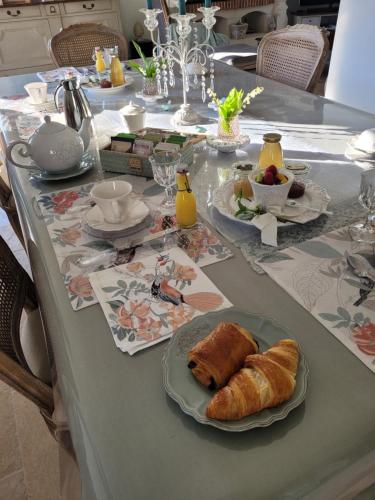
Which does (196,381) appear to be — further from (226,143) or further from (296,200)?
(226,143)

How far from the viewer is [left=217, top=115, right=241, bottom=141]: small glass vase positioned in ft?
3.89

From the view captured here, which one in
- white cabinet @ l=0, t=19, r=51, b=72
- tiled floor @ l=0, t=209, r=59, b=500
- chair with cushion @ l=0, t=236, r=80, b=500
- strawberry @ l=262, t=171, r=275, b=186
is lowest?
tiled floor @ l=0, t=209, r=59, b=500

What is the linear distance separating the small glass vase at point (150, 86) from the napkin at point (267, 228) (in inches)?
39.8

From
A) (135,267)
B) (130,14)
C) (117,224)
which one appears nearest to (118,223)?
(117,224)

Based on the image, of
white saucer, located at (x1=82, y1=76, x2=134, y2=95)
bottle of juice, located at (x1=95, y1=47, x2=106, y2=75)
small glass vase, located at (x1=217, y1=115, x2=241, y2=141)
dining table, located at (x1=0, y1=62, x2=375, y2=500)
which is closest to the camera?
dining table, located at (x1=0, y1=62, x2=375, y2=500)

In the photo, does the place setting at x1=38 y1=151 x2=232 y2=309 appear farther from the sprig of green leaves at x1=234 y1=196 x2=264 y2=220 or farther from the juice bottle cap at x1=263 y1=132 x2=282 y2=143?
the juice bottle cap at x1=263 y1=132 x2=282 y2=143

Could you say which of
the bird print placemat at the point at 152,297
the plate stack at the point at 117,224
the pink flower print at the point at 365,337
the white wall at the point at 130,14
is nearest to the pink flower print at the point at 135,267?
the bird print placemat at the point at 152,297

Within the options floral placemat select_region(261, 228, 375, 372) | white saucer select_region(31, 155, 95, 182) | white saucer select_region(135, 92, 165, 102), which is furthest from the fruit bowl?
white saucer select_region(135, 92, 165, 102)

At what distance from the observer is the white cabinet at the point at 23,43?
362 centimetres

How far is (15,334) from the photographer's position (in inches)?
36.2

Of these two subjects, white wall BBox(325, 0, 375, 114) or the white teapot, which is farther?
white wall BBox(325, 0, 375, 114)

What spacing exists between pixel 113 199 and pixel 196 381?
44 centimetres

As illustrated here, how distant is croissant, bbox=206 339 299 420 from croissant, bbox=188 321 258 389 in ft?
0.05

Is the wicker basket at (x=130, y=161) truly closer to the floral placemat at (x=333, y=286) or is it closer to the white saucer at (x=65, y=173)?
the white saucer at (x=65, y=173)
